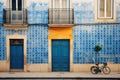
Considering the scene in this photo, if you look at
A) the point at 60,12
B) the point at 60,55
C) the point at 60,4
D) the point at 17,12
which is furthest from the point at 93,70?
the point at 17,12

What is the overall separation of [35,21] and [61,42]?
2226 millimetres

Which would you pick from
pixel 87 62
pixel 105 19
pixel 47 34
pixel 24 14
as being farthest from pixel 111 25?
pixel 24 14

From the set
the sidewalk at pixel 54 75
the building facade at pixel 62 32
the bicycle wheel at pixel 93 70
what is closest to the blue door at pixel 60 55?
the building facade at pixel 62 32

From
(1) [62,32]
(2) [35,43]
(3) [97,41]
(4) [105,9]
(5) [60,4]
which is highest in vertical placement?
(5) [60,4]

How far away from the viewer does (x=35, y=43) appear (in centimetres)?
2220

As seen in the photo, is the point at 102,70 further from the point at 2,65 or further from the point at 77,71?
the point at 2,65

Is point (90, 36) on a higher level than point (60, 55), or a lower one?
higher

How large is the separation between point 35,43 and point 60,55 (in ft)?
6.10

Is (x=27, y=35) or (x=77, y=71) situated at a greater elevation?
(x=27, y=35)

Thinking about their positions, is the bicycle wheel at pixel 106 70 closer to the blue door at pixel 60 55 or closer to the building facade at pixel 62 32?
the building facade at pixel 62 32

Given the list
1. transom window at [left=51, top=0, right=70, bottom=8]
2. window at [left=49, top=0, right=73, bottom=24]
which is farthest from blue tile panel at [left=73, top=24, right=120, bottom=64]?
transom window at [left=51, top=0, right=70, bottom=8]

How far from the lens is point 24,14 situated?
21984 mm

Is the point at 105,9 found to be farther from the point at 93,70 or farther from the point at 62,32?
the point at 93,70

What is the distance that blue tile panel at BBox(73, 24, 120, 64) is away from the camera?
2209 centimetres
